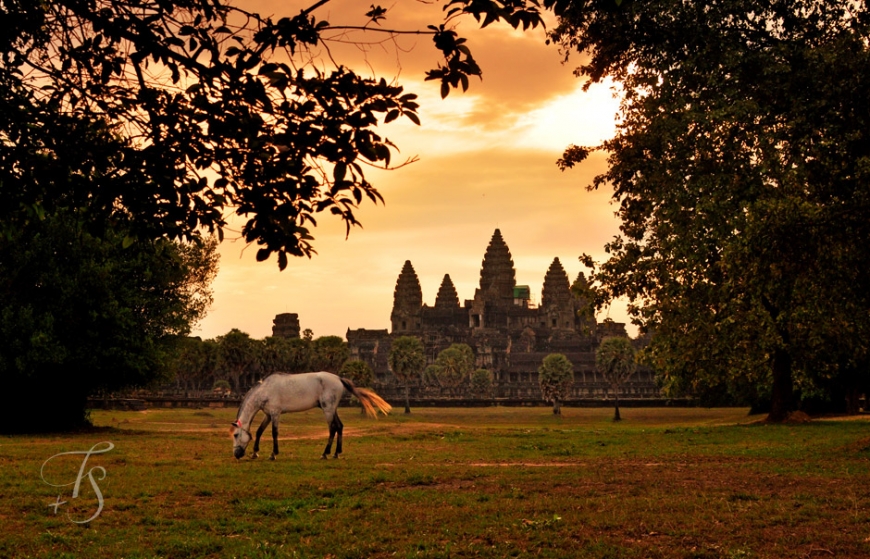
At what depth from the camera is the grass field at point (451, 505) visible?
9.99m

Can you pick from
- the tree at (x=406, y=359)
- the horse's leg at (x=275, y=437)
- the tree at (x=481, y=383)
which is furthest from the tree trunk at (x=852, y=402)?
the tree at (x=481, y=383)

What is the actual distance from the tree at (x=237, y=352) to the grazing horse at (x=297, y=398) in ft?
343

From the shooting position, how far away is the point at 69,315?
30.9m

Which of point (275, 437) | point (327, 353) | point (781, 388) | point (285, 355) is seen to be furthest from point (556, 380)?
point (275, 437)

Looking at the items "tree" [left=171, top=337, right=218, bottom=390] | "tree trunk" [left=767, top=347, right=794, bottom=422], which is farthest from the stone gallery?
"tree trunk" [left=767, top=347, right=794, bottom=422]

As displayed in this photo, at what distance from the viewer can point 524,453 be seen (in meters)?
22.2

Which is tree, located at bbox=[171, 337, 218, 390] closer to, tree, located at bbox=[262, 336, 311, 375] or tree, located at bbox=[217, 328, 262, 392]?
tree, located at bbox=[217, 328, 262, 392]

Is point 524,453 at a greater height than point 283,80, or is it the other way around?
point 283,80

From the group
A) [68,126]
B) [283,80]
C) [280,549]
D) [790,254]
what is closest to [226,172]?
[283,80]

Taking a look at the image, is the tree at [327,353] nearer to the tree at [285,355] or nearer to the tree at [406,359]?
the tree at [285,355]

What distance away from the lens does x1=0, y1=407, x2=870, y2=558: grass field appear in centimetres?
999

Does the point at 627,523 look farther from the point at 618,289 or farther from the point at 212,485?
the point at 618,289

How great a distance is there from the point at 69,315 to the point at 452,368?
116 m

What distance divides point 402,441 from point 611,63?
1248 centimetres
